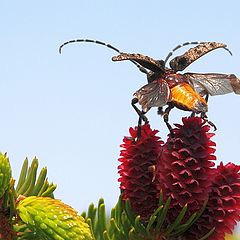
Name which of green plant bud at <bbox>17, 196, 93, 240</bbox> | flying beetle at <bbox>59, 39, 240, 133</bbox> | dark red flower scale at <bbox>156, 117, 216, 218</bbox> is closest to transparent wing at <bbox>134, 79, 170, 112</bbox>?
flying beetle at <bbox>59, 39, 240, 133</bbox>

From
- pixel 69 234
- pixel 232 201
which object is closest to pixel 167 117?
pixel 232 201

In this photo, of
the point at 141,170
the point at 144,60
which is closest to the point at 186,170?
the point at 141,170

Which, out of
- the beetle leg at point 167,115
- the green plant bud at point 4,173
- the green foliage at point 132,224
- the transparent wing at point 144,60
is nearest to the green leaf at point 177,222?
the green foliage at point 132,224

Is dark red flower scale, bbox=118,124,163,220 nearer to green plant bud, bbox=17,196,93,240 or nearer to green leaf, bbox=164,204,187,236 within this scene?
green leaf, bbox=164,204,187,236

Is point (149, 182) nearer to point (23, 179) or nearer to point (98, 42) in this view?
point (23, 179)

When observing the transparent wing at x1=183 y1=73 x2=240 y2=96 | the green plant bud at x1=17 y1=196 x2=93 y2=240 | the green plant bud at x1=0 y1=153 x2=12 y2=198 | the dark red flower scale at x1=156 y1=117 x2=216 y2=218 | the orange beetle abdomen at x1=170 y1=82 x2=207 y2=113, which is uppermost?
the transparent wing at x1=183 y1=73 x2=240 y2=96

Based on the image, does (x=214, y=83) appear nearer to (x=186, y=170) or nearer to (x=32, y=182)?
(x=186, y=170)
